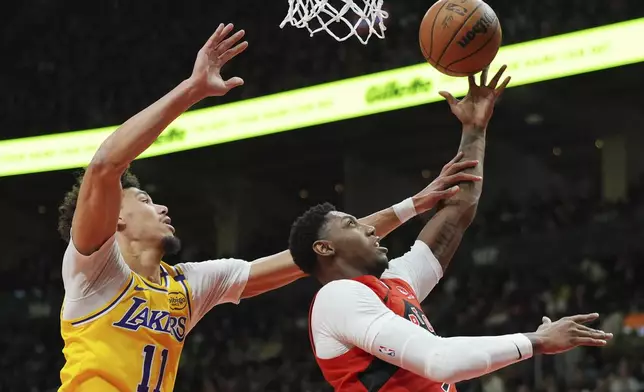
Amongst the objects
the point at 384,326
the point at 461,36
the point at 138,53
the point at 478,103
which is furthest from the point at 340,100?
the point at 384,326

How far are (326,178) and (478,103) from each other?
540 inches

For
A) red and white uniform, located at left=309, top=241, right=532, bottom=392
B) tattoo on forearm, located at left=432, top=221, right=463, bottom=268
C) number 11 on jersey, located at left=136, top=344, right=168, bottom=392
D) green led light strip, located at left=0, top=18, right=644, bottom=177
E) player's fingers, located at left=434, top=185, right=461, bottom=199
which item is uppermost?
green led light strip, located at left=0, top=18, right=644, bottom=177

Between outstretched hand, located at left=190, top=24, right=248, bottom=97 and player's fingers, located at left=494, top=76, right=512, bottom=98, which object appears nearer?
outstretched hand, located at left=190, top=24, right=248, bottom=97

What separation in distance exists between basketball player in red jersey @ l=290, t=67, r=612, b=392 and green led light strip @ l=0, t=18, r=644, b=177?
7.50 metres

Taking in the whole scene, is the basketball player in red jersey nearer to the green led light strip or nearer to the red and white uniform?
the red and white uniform

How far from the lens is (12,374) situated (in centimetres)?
→ 1540

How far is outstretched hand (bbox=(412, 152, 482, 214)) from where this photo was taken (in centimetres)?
412

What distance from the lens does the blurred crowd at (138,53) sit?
45.4 ft

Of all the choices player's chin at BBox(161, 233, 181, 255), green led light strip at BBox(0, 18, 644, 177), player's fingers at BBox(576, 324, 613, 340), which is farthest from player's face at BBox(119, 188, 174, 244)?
green led light strip at BBox(0, 18, 644, 177)

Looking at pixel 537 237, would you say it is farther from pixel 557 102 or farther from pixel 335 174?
pixel 335 174

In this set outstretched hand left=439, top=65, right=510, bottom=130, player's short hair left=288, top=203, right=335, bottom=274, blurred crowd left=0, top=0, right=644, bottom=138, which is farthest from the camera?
blurred crowd left=0, top=0, right=644, bottom=138

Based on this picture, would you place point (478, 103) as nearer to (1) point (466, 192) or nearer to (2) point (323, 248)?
(1) point (466, 192)

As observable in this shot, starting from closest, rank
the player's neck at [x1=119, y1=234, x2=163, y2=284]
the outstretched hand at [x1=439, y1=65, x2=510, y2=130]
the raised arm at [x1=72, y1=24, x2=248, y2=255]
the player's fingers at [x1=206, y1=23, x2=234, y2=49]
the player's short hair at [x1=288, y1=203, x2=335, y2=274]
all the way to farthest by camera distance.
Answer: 1. the raised arm at [x1=72, y1=24, x2=248, y2=255]
2. the player's fingers at [x1=206, y1=23, x2=234, y2=49]
3. the player's short hair at [x1=288, y1=203, x2=335, y2=274]
4. the player's neck at [x1=119, y1=234, x2=163, y2=284]
5. the outstretched hand at [x1=439, y1=65, x2=510, y2=130]

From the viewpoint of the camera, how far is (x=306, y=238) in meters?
3.59
